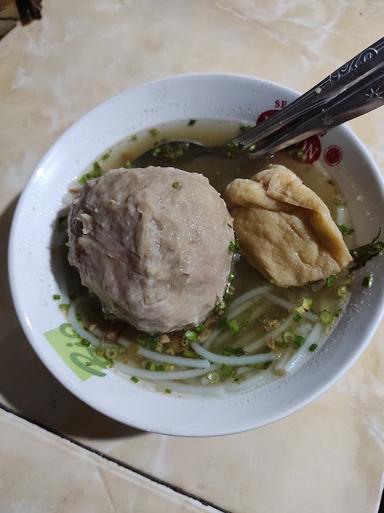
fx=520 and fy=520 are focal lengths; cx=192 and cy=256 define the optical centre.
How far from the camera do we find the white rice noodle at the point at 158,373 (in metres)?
1.60

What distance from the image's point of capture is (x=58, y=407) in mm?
1709

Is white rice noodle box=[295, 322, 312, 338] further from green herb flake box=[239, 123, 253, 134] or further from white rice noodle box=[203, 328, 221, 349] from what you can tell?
green herb flake box=[239, 123, 253, 134]

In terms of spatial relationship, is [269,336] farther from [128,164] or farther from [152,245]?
[128,164]

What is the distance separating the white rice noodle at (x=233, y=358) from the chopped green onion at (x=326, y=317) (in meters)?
0.19

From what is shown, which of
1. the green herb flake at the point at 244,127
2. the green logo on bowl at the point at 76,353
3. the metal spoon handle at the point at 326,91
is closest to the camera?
the metal spoon handle at the point at 326,91

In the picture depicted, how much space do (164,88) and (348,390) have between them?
1.15 metres

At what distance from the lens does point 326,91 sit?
151 centimetres

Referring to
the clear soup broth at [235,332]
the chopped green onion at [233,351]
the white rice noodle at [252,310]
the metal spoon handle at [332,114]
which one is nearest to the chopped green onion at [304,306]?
the clear soup broth at [235,332]

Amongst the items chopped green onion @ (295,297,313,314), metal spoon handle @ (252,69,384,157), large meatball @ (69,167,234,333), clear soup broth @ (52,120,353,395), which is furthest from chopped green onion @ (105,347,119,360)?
metal spoon handle @ (252,69,384,157)

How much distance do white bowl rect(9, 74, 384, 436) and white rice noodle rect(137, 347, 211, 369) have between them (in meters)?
0.13

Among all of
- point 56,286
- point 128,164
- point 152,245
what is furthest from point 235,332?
point 128,164

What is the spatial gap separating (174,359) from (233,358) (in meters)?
0.19

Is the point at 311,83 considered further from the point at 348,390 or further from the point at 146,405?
the point at 146,405

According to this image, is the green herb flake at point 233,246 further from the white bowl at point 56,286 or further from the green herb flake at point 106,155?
the green herb flake at point 106,155
